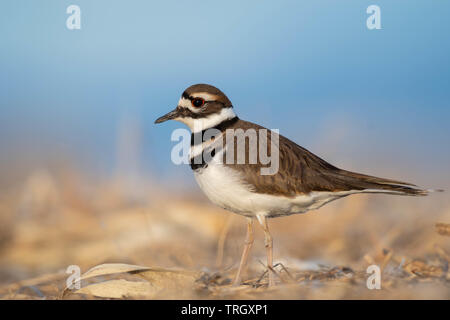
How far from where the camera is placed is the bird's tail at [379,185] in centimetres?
423

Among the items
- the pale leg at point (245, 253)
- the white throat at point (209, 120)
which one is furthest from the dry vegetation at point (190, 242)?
the white throat at point (209, 120)

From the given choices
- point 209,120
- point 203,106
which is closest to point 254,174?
point 209,120

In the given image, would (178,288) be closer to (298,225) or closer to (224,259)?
(224,259)

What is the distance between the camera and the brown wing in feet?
14.0

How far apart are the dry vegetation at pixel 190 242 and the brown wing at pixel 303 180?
55 centimetres

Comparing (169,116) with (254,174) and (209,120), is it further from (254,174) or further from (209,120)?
(254,174)

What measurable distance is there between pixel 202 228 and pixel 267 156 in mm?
2372

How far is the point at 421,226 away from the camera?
6234 mm

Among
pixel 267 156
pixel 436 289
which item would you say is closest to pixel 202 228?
pixel 267 156

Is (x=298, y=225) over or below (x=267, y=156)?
below

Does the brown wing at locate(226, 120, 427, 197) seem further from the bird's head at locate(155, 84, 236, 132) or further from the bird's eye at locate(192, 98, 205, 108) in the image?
the bird's eye at locate(192, 98, 205, 108)

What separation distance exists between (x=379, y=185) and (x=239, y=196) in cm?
112

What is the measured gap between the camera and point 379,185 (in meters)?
4.29

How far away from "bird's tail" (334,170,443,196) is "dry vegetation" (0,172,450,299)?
37 cm
